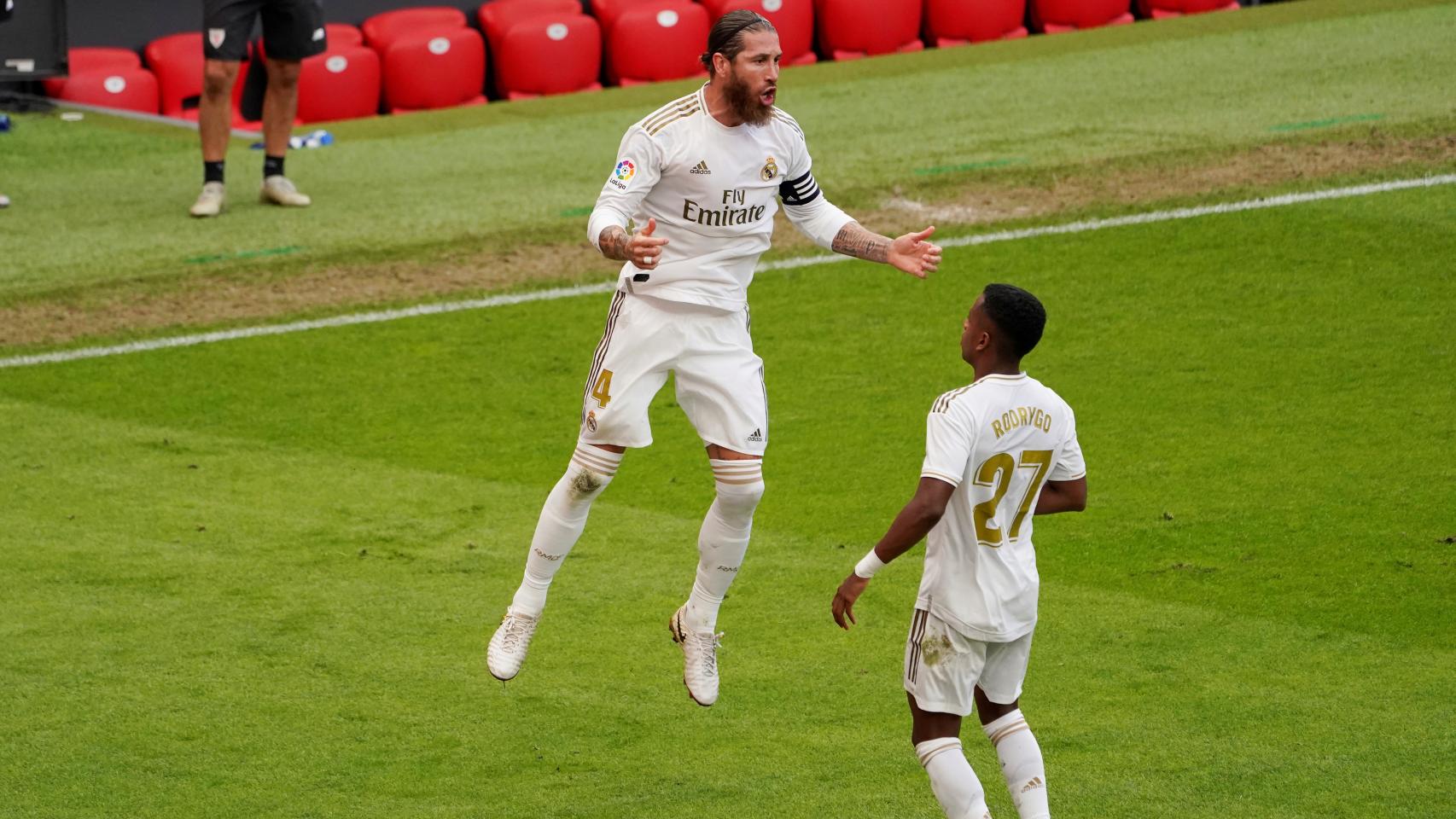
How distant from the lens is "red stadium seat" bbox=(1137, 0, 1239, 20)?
19906 mm

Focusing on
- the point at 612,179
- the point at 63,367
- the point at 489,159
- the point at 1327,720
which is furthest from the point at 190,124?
the point at 1327,720

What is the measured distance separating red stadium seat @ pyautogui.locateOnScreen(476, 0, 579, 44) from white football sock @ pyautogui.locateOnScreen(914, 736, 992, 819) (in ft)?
44.5

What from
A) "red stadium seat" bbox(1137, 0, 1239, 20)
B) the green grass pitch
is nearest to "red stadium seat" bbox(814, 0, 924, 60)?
"red stadium seat" bbox(1137, 0, 1239, 20)

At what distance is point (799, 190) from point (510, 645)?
207cm

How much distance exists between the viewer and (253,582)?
27.6 ft

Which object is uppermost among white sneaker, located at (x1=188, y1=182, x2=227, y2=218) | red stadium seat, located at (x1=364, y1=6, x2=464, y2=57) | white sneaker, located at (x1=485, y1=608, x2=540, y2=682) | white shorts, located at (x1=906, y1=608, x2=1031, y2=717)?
white shorts, located at (x1=906, y1=608, x2=1031, y2=717)

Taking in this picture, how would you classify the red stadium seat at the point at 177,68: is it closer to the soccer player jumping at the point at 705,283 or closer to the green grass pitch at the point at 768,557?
the green grass pitch at the point at 768,557

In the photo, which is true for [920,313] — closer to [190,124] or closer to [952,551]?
[952,551]

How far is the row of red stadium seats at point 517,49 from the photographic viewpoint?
57.5 feet

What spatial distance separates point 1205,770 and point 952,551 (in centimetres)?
161

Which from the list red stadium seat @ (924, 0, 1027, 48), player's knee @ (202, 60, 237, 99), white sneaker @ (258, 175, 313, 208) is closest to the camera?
player's knee @ (202, 60, 237, 99)

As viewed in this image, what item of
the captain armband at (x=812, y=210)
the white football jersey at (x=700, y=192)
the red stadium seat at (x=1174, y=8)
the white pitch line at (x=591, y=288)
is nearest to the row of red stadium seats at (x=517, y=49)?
the red stadium seat at (x=1174, y=8)

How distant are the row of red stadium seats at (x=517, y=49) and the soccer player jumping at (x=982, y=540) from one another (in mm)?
12770

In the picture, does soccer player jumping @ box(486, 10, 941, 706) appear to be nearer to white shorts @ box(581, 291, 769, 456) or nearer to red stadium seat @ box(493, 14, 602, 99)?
white shorts @ box(581, 291, 769, 456)
